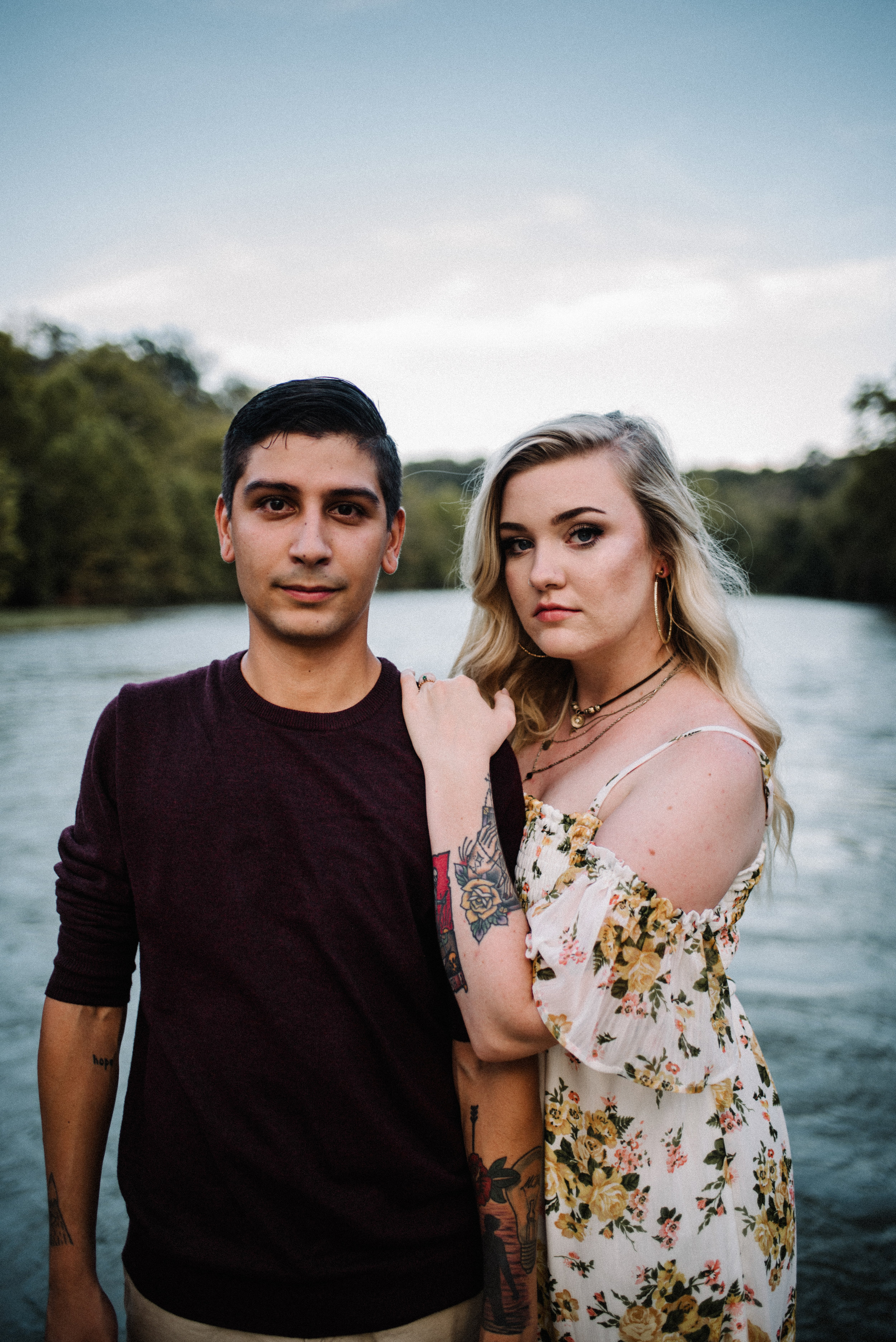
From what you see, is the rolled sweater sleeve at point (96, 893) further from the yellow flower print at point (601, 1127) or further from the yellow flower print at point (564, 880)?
the yellow flower print at point (601, 1127)

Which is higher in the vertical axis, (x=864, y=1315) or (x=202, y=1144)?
(x=202, y=1144)

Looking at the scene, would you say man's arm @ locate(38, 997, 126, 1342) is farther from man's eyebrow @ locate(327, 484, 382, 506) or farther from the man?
man's eyebrow @ locate(327, 484, 382, 506)

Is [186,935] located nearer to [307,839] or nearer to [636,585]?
[307,839]

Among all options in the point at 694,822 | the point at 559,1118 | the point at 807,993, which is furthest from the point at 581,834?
the point at 807,993

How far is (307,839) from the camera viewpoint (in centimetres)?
179

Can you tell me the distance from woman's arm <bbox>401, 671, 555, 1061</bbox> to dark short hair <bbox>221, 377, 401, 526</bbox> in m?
0.54

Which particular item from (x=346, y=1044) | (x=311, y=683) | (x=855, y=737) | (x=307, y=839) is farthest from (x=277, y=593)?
(x=855, y=737)

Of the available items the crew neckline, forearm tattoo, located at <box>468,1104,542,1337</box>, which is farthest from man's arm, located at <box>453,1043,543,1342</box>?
the crew neckline

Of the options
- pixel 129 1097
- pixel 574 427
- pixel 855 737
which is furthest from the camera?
pixel 855 737

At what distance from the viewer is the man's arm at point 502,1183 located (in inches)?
72.5

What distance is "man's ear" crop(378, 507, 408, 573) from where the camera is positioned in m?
2.06

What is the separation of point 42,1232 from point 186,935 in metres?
3.13

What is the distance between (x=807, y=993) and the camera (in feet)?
19.6

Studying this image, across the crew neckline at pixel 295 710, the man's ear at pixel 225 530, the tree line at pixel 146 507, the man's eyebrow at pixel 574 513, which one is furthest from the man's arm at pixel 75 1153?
the tree line at pixel 146 507
